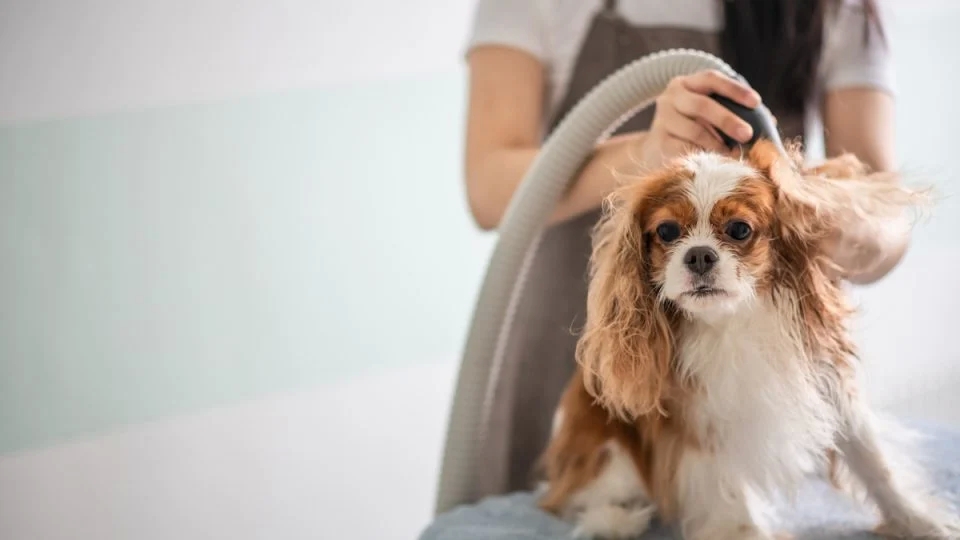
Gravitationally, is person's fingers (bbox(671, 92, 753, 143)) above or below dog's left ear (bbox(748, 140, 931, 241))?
above

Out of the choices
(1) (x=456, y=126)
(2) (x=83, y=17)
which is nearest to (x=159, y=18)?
(2) (x=83, y=17)

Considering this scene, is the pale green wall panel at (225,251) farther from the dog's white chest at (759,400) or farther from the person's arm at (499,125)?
the dog's white chest at (759,400)

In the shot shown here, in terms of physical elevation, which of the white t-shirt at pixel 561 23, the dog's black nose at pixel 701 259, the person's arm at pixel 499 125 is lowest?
the dog's black nose at pixel 701 259

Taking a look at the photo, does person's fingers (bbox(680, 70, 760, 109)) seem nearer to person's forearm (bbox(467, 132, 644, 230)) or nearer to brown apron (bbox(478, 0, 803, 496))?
person's forearm (bbox(467, 132, 644, 230))

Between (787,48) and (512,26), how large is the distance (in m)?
0.30

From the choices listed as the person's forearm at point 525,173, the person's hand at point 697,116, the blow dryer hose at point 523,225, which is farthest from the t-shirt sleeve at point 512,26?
the person's hand at point 697,116

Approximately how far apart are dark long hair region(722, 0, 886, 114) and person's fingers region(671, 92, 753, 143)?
1.01ft

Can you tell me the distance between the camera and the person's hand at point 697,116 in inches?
23.0

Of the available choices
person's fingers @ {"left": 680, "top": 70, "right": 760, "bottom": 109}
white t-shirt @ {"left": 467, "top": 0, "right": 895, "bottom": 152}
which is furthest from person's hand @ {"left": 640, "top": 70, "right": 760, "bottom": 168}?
white t-shirt @ {"left": 467, "top": 0, "right": 895, "bottom": 152}

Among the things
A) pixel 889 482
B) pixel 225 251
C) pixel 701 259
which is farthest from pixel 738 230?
pixel 225 251

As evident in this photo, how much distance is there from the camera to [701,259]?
517 mm

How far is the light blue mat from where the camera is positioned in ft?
2.16

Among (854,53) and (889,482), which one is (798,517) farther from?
(854,53)

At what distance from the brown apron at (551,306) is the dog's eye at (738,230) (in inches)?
17.1
